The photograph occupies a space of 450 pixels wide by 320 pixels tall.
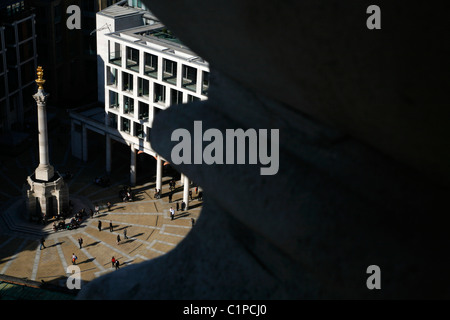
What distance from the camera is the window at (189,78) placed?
60.6 meters

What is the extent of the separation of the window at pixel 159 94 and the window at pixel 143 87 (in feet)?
4.43

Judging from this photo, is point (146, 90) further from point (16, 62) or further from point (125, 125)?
point (16, 62)

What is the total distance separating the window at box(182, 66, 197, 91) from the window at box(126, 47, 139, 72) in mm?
6158

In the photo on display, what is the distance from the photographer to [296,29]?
17.2 ft

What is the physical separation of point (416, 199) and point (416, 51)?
1.44 meters

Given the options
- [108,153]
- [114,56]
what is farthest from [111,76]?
[108,153]

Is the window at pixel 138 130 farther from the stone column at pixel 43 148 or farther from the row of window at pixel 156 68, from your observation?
the stone column at pixel 43 148

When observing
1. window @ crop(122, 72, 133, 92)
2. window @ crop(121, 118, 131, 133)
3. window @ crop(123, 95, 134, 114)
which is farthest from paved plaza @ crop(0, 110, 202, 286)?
window @ crop(122, 72, 133, 92)

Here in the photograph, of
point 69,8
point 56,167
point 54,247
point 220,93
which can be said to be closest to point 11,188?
point 56,167

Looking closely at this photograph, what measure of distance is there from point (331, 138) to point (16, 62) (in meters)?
76.7

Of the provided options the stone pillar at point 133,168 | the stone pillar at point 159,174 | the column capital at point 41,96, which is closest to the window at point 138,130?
the stone pillar at point 133,168

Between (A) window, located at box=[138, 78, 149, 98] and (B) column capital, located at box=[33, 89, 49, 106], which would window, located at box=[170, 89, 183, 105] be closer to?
(A) window, located at box=[138, 78, 149, 98]
